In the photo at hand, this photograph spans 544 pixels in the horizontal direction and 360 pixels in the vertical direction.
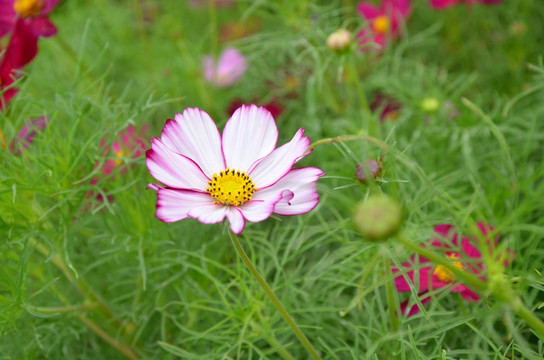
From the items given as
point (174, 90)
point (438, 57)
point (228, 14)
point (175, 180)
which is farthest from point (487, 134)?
point (228, 14)

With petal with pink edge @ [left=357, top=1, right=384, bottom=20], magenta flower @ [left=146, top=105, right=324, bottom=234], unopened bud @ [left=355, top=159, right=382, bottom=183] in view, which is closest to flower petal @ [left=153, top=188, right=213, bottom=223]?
magenta flower @ [left=146, top=105, right=324, bottom=234]

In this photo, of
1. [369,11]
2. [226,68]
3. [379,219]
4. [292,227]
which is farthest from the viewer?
[226,68]

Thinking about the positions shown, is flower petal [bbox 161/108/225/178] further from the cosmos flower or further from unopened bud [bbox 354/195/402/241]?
the cosmos flower

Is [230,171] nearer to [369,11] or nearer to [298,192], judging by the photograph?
[298,192]

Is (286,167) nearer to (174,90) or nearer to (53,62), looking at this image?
(174,90)

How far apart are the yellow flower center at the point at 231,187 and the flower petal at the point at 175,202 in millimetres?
14

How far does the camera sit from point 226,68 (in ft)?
5.17

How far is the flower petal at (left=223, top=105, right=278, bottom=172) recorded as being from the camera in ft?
1.94

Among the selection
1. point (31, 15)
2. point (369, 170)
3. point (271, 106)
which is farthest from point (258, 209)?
point (271, 106)

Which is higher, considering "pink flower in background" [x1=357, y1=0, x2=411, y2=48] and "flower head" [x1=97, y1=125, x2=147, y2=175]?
"flower head" [x1=97, y1=125, x2=147, y2=175]

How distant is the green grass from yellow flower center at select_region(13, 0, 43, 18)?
36mm

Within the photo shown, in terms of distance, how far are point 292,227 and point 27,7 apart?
0.60 meters

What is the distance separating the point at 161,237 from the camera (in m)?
0.83

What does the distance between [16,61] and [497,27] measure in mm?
1101
